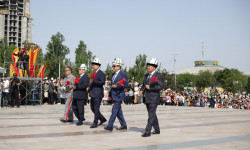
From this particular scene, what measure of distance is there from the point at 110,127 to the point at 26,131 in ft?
7.53

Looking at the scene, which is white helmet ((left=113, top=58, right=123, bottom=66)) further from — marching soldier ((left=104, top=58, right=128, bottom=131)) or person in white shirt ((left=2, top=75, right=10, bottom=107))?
person in white shirt ((left=2, top=75, right=10, bottom=107))

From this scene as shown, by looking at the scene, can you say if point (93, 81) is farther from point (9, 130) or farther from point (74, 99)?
point (9, 130)

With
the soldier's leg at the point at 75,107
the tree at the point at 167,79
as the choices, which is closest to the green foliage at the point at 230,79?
the tree at the point at 167,79

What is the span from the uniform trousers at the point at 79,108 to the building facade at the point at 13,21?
143 meters

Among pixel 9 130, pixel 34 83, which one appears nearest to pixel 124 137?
pixel 9 130

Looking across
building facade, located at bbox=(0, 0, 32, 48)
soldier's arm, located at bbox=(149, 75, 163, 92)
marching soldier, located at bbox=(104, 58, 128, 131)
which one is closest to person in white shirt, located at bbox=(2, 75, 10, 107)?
marching soldier, located at bbox=(104, 58, 128, 131)

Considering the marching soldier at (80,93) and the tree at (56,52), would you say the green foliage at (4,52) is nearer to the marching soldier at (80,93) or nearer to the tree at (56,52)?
the tree at (56,52)

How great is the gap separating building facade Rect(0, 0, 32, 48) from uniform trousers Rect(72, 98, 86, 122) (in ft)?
470

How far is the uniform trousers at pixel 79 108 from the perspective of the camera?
426 inches

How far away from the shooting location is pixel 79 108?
10.8m

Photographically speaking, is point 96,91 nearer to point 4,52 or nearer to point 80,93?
point 80,93

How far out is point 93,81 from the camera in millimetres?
10312

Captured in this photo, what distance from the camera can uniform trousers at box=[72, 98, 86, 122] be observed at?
1081cm

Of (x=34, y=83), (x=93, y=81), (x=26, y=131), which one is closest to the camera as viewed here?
(x=26, y=131)
